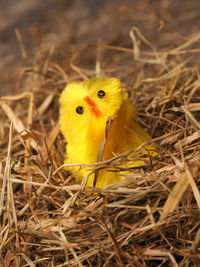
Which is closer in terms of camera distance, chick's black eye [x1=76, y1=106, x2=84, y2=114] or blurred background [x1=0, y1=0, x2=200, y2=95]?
chick's black eye [x1=76, y1=106, x2=84, y2=114]

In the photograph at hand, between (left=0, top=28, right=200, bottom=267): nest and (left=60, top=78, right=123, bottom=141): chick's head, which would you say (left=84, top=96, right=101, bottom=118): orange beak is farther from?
Answer: (left=0, top=28, right=200, bottom=267): nest

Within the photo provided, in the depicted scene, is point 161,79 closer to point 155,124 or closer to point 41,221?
point 155,124

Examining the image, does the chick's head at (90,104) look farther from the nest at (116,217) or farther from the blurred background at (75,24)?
the blurred background at (75,24)

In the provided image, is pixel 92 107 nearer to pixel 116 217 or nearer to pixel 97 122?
pixel 97 122

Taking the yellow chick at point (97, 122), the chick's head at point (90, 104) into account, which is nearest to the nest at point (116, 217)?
the yellow chick at point (97, 122)

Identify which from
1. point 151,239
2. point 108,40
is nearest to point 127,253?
point 151,239

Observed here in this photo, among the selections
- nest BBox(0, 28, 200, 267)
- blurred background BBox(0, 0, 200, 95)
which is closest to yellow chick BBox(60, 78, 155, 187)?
nest BBox(0, 28, 200, 267)

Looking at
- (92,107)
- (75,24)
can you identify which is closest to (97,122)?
(92,107)
